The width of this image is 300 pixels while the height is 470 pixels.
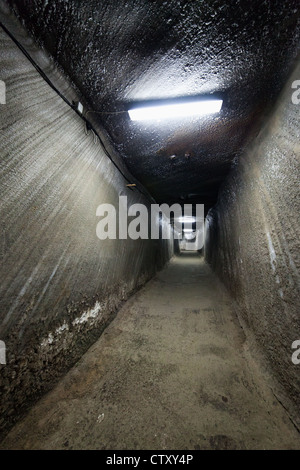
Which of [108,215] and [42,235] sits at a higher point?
[108,215]

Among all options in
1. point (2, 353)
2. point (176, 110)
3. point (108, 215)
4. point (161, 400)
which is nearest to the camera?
point (2, 353)

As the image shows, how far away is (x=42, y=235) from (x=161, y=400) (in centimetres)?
207

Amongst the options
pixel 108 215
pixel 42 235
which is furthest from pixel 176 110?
pixel 42 235

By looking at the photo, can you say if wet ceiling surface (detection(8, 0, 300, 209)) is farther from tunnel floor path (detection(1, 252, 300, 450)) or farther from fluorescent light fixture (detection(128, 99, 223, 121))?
tunnel floor path (detection(1, 252, 300, 450))

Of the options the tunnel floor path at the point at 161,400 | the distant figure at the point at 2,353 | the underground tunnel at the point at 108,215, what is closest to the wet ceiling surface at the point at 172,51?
the underground tunnel at the point at 108,215

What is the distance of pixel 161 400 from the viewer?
5.80 feet

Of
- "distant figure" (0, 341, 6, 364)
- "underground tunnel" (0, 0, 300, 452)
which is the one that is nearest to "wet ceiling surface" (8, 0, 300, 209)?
"underground tunnel" (0, 0, 300, 452)

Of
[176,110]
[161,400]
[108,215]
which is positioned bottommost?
[161,400]

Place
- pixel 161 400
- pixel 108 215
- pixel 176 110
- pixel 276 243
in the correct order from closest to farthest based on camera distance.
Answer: pixel 161 400
pixel 276 243
pixel 176 110
pixel 108 215

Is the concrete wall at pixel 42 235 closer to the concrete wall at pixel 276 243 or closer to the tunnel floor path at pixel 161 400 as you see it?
the tunnel floor path at pixel 161 400

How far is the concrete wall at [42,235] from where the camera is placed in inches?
54.7

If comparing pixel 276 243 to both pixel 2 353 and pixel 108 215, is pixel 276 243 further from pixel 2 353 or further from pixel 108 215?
pixel 2 353

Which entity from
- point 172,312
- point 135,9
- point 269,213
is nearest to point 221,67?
point 135,9

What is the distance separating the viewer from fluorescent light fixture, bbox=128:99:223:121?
2.16 metres
